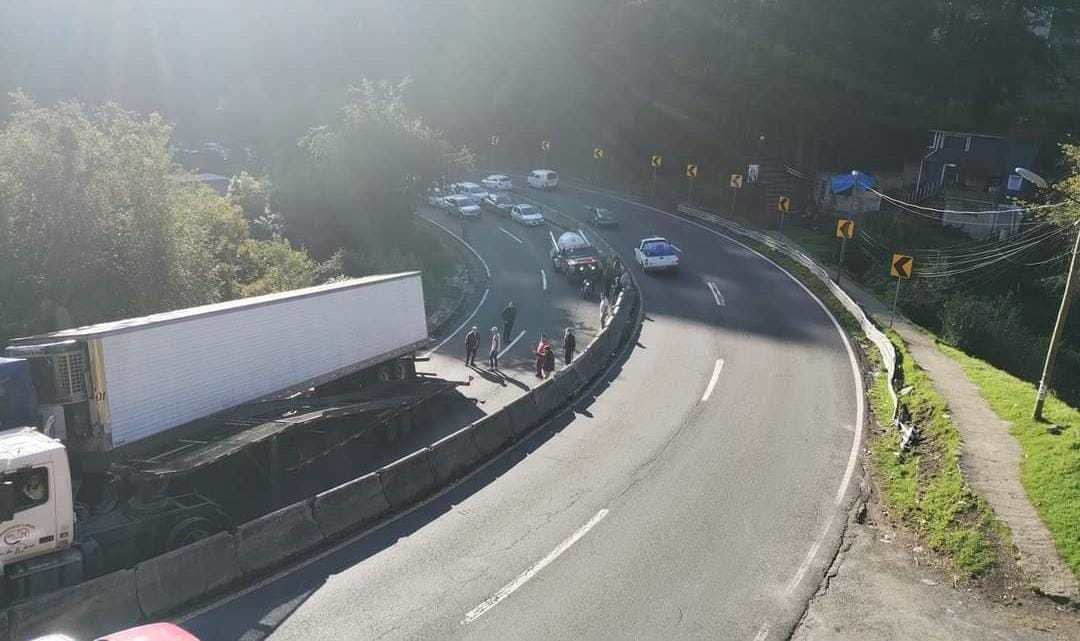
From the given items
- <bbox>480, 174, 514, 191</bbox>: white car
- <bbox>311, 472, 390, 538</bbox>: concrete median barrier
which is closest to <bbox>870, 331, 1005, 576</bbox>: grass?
<bbox>311, 472, 390, 538</bbox>: concrete median barrier

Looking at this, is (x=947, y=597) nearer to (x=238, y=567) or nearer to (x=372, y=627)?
(x=372, y=627)

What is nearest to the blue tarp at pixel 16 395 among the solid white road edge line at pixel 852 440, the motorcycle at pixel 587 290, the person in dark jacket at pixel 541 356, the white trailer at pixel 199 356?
the white trailer at pixel 199 356

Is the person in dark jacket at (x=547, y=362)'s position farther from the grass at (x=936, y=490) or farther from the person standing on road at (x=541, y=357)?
the grass at (x=936, y=490)

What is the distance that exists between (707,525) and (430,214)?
45377 mm

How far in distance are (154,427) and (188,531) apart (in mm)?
2557

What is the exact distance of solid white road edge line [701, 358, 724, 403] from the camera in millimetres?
21562

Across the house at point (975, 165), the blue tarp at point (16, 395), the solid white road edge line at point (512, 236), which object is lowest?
the solid white road edge line at point (512, 236)

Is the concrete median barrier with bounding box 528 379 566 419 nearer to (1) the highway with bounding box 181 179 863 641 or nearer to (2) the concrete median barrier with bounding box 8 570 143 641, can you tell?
(1) the highway with bounding box 181 179 863 641

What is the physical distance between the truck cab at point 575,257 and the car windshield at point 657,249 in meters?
2.50

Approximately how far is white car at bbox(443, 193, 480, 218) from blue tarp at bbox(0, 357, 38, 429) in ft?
137

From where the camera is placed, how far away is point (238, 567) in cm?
1187

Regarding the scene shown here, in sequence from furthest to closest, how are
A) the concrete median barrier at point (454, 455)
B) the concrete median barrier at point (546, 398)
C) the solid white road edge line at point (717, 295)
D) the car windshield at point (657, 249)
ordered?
the car windshield at point (657, 249)
the solid white road edge line at point (717, 295)
the concrete median barrier at point (546, 398)
the concrete median barrier at point (454, 455)

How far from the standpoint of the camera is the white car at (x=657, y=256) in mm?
38625

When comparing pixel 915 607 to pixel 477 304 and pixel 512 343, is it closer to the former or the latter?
pixel 512 343
